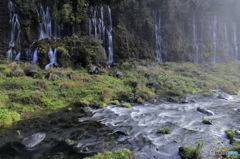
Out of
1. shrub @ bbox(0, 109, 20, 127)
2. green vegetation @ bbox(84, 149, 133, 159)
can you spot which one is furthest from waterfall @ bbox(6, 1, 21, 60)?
green vegetation @ bbox(84, 149, 133, 159)

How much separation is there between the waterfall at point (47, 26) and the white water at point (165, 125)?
1907cm

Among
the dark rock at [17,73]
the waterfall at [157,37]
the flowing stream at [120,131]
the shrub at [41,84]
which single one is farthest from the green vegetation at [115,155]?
the waterfall at [157,37]

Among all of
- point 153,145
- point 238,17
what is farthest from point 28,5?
point 238,17

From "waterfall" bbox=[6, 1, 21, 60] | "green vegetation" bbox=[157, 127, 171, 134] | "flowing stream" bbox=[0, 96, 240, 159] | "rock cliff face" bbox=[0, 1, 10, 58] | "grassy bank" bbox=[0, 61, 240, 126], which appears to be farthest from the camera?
"waterfall" bbox=[6, 1, 21, 60]

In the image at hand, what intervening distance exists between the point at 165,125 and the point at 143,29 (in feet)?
95.1

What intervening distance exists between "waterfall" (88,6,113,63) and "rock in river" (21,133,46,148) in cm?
2277

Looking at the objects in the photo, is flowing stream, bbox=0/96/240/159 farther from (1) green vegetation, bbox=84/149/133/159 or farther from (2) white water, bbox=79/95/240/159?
(1) green vegetation, bbox=84/149/133/159

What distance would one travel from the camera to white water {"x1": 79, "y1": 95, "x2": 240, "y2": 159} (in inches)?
282

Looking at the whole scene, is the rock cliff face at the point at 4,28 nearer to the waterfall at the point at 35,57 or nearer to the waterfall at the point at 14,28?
the waterfall at the point at 14,28

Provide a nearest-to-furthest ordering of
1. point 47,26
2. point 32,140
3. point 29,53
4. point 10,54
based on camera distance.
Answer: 1. point 32,140
2. point 29,53
3. point 10,54
4. point 47,26

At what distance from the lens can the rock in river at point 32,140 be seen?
23.2 feet

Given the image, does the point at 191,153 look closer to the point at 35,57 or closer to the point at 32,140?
the point at 32,140

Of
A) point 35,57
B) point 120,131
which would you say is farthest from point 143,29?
point 120,131

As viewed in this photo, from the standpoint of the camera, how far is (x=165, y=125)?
9.76 meters
